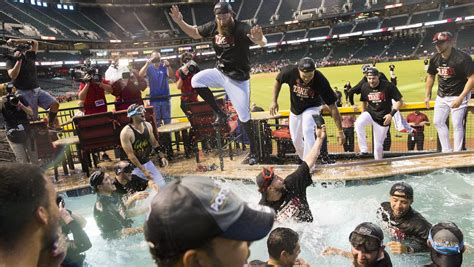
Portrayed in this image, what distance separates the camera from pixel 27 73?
7.84m

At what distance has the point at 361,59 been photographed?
5222 centimetres

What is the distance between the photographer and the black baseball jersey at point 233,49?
6054mm

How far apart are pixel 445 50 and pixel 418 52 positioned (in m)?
47.3

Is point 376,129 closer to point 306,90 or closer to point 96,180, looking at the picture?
point 306,90

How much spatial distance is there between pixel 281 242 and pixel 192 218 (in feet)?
7.15

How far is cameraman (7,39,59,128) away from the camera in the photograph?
24.7 ft

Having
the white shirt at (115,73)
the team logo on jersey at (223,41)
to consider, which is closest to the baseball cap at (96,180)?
the team logo on jersey at (223,41)

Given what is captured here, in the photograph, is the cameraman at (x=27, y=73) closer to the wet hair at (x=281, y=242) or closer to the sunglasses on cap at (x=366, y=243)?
the wet hair at (x=281, y=242)

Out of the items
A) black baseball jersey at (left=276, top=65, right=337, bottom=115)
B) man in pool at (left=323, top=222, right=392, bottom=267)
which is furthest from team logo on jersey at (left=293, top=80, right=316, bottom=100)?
man in pool at (left=323, top=222, right=392, bottom=267)

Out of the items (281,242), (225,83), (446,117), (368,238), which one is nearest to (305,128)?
(225,83)

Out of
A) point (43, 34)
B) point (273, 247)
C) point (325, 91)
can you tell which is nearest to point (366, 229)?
point (273, 247)

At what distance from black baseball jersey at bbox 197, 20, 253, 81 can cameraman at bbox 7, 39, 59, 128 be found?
12.3 ft

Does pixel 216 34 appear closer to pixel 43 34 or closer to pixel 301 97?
pixel 301 97

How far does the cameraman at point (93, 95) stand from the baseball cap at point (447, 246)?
755 cm
